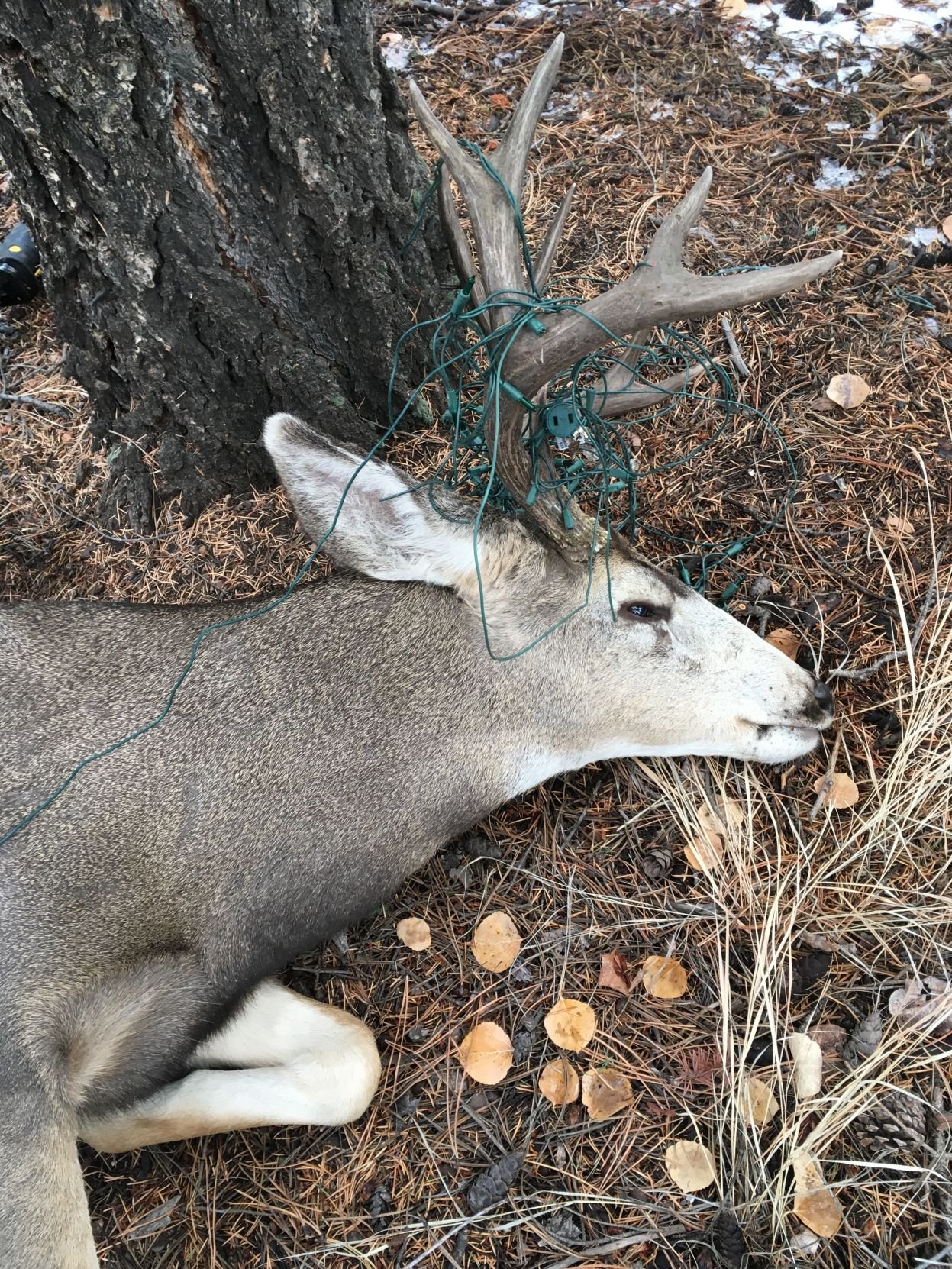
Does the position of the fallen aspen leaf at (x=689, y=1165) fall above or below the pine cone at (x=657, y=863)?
below

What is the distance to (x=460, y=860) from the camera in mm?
3352

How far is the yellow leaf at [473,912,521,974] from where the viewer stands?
312cm

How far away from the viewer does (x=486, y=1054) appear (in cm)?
299

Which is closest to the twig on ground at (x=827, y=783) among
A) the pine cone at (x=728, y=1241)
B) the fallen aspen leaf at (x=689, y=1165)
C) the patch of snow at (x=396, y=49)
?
the fallen aspen leaf at (x=689, y=1165)

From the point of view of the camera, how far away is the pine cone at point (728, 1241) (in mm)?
2604

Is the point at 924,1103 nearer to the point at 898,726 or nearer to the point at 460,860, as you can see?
the point at 898,726

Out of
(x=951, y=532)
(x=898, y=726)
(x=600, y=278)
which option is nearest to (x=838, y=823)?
(x=898, y=726)

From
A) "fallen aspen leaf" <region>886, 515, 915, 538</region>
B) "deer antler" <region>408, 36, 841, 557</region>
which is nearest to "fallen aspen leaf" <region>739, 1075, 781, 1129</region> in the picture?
"deer antler" <region>408, 36, 841, 557</region>

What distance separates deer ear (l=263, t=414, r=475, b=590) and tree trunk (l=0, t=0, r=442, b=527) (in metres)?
0.63

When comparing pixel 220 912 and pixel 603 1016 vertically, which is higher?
pixel 220 912

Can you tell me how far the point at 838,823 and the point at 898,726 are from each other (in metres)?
0.39

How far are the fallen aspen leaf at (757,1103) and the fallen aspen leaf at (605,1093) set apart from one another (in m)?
0.32

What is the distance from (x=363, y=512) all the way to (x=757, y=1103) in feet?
6.94

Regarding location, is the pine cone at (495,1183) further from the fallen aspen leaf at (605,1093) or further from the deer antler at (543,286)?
the deer antler at (543,286)
